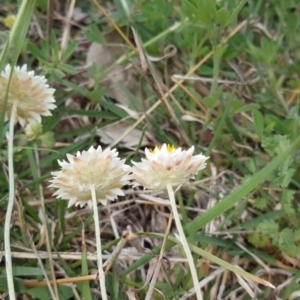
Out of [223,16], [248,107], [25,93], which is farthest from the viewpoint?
[248,107]

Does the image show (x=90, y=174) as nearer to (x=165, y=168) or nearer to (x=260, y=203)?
(x=165, y=168)

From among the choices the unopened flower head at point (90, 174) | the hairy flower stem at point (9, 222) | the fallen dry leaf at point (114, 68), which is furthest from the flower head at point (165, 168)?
the fallen dry leaf at point (114, 68)

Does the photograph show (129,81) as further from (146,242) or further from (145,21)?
(146,242)

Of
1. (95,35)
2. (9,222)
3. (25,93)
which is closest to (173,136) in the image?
(95,35)

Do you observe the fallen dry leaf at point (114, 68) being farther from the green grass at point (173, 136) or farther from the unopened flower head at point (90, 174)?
the unopened flower head at point (90, 174)

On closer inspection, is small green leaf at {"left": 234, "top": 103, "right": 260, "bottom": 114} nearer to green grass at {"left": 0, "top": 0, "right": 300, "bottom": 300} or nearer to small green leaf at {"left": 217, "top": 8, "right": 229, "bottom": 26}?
green grass at {"left": 0, "top": 0, "right": 300, "bottom": 300}

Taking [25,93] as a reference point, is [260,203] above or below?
below

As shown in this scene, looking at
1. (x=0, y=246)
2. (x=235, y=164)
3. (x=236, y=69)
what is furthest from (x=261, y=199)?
(x=0, y=246)

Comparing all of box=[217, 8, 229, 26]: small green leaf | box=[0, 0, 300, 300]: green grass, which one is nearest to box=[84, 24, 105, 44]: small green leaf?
box=[0, 0, 300, 300]: green grass
